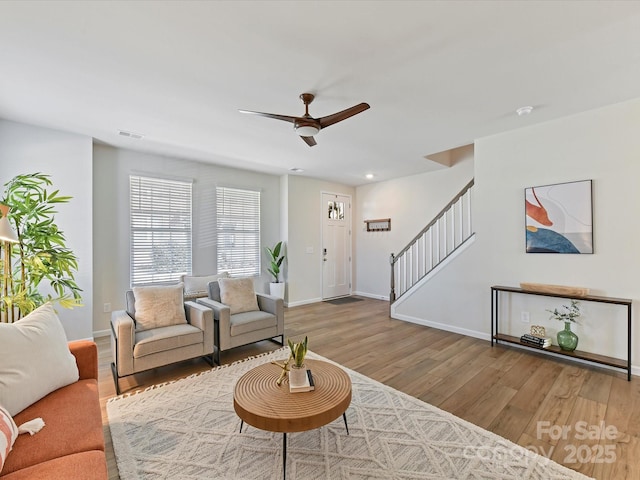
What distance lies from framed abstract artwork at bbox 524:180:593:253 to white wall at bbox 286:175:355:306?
3.98 metres

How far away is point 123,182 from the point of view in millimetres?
4402

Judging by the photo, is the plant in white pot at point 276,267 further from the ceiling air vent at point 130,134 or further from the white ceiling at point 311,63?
the ceiling air vent at point 130,134

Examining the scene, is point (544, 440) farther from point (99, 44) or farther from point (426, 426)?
point (99, 44)

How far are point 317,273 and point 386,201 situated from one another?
2312 mm

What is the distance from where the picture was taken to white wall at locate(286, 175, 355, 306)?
614cm

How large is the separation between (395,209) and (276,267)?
2963mm

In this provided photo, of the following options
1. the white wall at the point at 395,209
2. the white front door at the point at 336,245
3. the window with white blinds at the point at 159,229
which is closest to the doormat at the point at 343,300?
the white front door at the point at 336,245

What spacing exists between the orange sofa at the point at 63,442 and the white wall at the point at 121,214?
2.92 metres

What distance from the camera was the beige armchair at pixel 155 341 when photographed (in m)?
2.68

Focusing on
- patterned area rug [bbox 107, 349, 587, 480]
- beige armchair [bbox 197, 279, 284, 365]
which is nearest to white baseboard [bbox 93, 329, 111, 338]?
beige armchair [bbox 197, 279, 284, 365]

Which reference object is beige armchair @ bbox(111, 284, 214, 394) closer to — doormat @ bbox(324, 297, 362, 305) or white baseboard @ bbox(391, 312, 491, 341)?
white baseboard @ bbox(391, 312, 491, 341)

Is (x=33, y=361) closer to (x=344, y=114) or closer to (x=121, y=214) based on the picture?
(x=344, y=114)

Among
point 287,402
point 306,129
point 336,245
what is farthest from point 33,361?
point 336,245

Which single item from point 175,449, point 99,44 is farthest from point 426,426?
point 99,44
